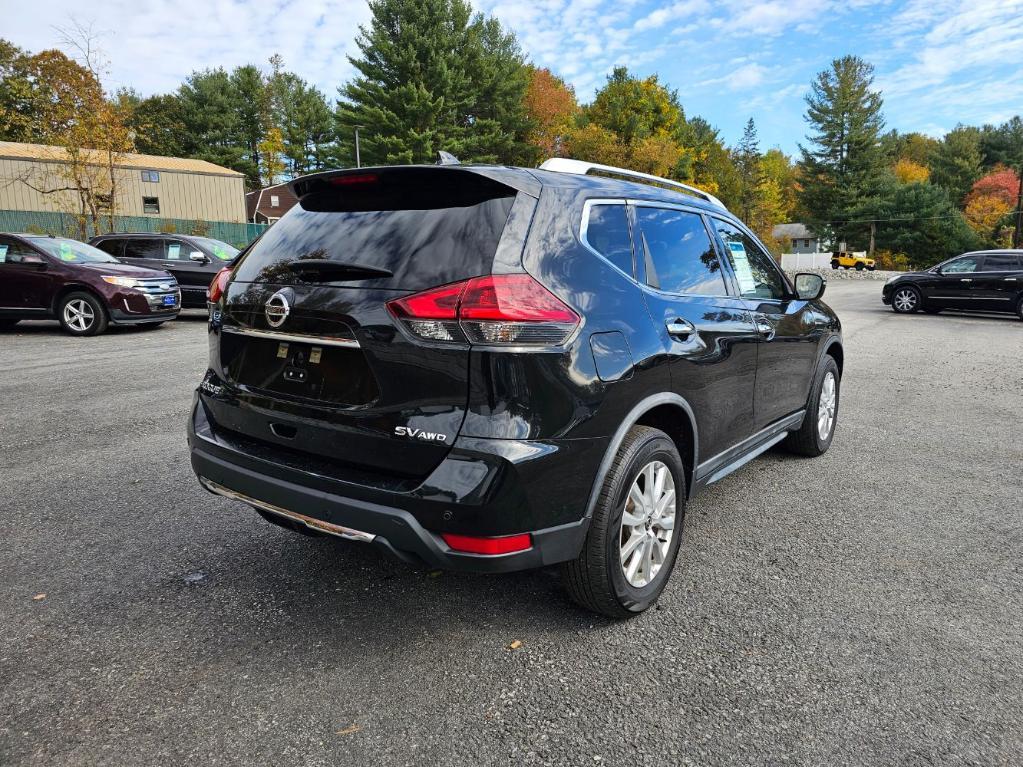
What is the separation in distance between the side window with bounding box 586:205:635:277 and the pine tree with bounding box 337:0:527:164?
34.6 m

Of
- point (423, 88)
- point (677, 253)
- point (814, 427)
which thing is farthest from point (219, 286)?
point (423, 88)

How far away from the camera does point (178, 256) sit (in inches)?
547

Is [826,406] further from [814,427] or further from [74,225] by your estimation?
[74,225]

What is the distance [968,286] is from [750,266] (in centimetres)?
1681

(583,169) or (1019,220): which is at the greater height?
(1019,220)

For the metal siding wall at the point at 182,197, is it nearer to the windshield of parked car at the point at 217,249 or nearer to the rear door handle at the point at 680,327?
the windshield of parked car at the point at 217,249

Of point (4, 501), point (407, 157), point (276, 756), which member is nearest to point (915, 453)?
point (276, 756)

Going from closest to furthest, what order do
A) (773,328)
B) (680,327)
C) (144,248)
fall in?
(680,327), (773,328), (144,248)

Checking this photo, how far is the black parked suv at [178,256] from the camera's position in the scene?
45.3 feet

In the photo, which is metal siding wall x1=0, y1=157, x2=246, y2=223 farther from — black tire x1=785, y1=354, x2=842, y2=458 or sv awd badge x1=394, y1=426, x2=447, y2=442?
sv awd badge x1=394, y1=426, x2=447, y2=442

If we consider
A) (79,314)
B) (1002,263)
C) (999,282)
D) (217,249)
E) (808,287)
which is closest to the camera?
(808,287)

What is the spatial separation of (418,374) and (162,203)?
44.2 m

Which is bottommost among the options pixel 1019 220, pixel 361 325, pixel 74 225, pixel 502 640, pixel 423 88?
pixel 502 640

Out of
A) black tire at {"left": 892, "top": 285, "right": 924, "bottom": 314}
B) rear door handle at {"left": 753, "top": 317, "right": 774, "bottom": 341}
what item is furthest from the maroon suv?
black tire at {"left": 892, "top": 285, "right": 924, "bottom": 314}
